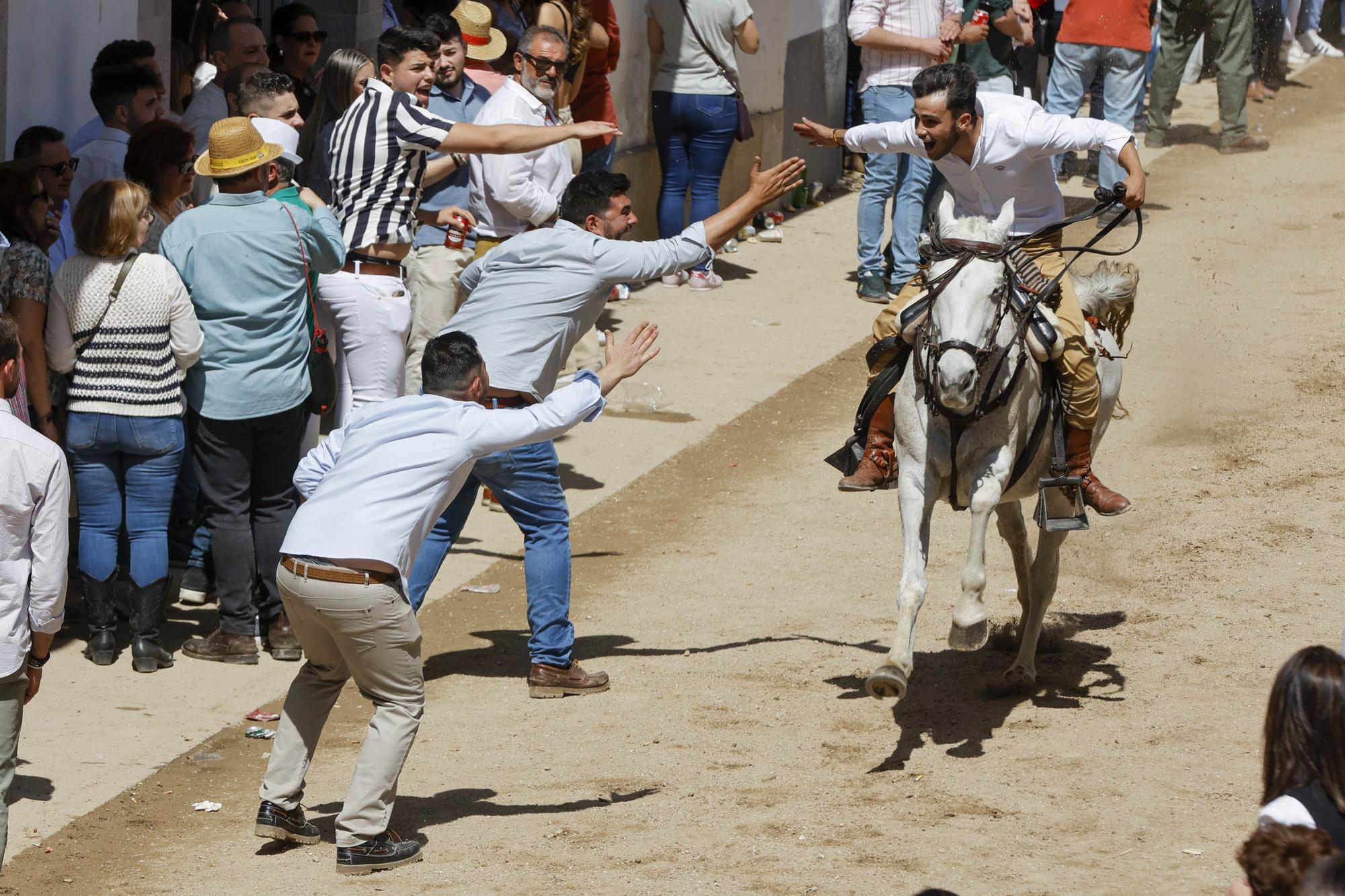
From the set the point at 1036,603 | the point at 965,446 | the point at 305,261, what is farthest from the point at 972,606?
the point at 305,261

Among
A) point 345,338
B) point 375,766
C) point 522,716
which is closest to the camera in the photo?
point 375,766

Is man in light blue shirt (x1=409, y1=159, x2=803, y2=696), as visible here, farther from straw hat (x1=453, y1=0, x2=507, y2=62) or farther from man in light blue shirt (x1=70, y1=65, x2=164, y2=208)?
straw hat (x1=453, y1=0, x2=507, y2=62)

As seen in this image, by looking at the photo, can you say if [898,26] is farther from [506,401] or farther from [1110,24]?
[506,401]

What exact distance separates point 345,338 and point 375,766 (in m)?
2.86

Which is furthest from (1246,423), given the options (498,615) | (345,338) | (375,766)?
(375,766)

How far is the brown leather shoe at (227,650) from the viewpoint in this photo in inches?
307

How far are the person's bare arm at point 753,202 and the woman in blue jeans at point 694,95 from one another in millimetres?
6502

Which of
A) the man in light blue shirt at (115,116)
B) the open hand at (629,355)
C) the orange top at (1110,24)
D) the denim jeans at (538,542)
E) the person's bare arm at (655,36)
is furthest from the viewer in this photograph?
the orange top at (1110,24)

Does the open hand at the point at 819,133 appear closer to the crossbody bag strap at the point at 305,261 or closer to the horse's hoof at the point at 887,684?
the crossbody bag strap at the point at 305,261

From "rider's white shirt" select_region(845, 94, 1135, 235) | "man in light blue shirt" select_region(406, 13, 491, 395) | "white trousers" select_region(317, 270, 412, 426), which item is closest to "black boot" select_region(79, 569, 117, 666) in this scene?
"white trousers" select_region(317, 270, 412, 426)

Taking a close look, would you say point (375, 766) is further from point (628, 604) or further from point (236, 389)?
point (628, 604)

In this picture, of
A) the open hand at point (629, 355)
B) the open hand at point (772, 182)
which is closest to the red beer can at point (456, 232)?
the open hand at point (772, 182)

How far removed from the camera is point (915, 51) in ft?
44.1

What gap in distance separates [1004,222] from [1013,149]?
68 cm
